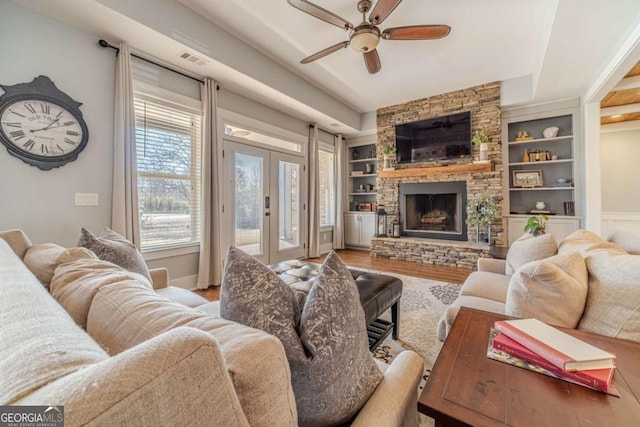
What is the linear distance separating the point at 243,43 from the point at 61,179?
2.33 meters

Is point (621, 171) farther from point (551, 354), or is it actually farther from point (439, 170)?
point (551, 354)

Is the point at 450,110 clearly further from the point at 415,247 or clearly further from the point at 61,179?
the point at 61,179

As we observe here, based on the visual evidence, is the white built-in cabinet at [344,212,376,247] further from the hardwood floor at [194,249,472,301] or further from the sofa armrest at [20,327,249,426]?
the sofa armrest at [20,327,249,426]

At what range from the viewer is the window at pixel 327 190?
5.75 meters

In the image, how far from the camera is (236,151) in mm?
3781

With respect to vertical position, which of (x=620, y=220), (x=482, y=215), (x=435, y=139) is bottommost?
(x=620, y=220)

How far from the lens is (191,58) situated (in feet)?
9.22

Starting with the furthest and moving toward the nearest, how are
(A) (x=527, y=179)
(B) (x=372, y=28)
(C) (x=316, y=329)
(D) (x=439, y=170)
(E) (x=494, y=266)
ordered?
(D) (x=439, y=170), (A) (x=527, y=179), (E) (x=494, y=266), (B) (x=372, y=28), (C) (x=316, y=329)

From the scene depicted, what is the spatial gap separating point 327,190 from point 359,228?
113 cm

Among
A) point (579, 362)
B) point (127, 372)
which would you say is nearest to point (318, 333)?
point (127, 372)

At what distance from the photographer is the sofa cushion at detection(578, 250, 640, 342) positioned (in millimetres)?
1008

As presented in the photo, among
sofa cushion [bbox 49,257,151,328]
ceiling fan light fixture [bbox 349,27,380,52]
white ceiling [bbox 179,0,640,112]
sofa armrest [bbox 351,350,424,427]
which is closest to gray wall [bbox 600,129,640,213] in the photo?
white ceiling [bbox 179,0,640,112]

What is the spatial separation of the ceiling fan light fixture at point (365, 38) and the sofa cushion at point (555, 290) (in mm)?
2308

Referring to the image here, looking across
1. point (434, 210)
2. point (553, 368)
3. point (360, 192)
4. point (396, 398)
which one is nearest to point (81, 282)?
point (396, 398)
